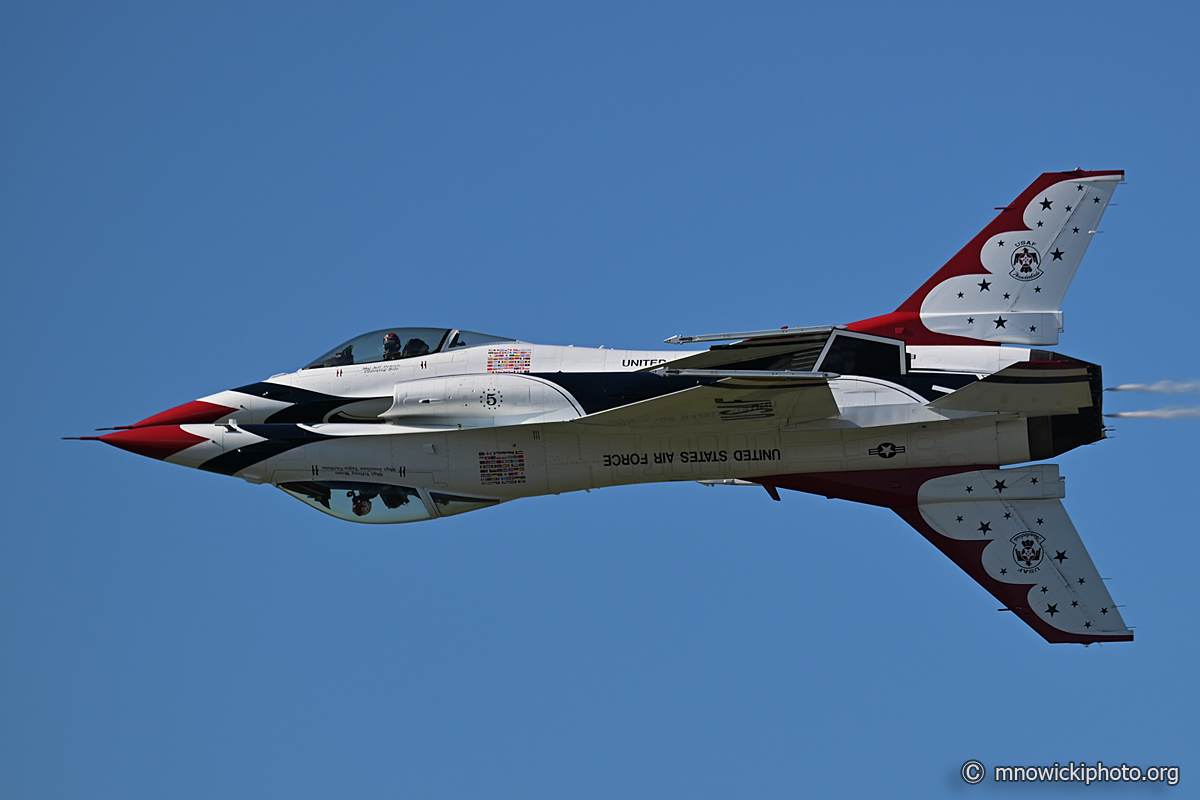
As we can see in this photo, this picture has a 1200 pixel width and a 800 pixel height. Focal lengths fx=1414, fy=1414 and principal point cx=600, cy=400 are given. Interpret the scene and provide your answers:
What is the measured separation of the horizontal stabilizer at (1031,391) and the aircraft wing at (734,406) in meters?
1.54

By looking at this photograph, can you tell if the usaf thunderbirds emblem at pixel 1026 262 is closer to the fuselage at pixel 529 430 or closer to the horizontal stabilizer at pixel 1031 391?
the fuselage at pixel 529 430

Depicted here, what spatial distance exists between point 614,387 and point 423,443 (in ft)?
8.18

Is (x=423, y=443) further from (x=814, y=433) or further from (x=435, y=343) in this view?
(x=814, y=433)

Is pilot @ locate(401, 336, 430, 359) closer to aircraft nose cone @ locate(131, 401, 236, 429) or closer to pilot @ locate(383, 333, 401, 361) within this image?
pilot @ locate(383, 333, 401, 361)

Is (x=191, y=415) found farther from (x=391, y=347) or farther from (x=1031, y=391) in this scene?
(x=1031, y=391)

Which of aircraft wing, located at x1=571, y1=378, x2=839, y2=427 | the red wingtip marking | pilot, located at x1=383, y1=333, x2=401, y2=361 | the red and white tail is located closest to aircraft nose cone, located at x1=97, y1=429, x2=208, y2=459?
the red wingtip marking

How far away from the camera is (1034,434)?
55.1 feet

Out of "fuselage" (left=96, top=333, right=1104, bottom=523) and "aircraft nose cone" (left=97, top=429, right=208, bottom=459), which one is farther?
"aircraft nose cone" (left=97, top=429, right=208, bottom=459)

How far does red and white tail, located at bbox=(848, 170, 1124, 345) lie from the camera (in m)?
17.7

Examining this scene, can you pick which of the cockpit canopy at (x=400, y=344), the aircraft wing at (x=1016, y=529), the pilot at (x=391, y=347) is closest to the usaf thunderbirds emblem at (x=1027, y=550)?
the aircraft wing at (x=1016, y=529)

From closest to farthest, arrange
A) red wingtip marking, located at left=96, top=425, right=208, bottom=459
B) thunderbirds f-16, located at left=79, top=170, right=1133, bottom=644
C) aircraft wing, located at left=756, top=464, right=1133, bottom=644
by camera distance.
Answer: thunderbirds f-16, located at left=79, top=170, right=1133, bottom=644, aircraft wing, located at left=756, top=464, right=1133, bottom=644, red wingtip marking, located at left=96, top=425, right=208, bottom=459

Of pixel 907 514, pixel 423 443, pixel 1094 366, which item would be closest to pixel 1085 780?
pixel 907 514

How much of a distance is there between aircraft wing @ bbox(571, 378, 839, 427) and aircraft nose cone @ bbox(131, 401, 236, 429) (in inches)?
180

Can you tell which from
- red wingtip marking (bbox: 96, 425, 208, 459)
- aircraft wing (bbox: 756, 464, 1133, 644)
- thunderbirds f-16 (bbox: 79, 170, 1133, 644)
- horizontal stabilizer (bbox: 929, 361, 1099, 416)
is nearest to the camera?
horizontal stabilizer (bbox: 929, 361, 1099, 416)
